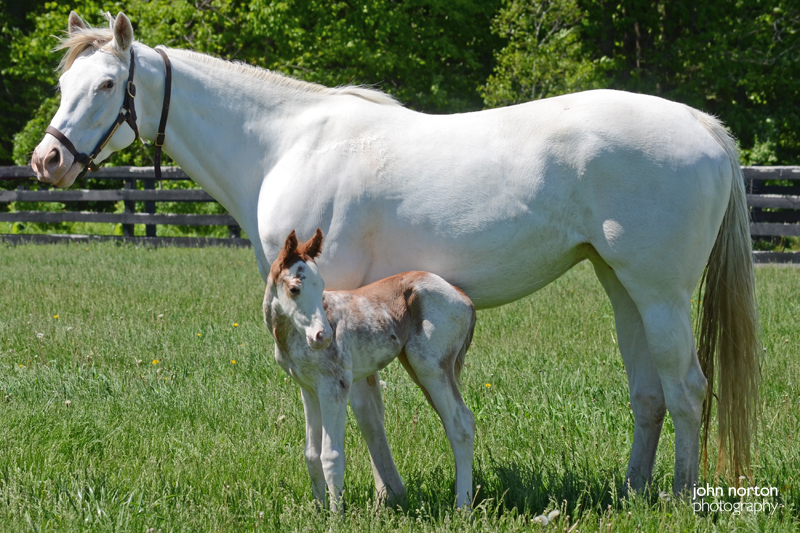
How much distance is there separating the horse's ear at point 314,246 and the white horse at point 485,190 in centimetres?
44

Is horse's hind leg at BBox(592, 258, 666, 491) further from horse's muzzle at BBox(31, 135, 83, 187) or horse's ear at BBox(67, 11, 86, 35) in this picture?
horse's ear at BBox(67, 11, 86, 35)

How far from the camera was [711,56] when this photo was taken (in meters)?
18.0

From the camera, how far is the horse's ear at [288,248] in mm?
2711

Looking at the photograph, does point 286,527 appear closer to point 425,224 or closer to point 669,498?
point 425,224

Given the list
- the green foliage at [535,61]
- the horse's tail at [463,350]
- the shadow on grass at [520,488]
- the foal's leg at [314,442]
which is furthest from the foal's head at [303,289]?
the green foliage at [535,61]

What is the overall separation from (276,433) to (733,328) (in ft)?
8.00

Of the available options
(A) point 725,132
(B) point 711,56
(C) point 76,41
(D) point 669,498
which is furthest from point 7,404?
(B) point 711,56

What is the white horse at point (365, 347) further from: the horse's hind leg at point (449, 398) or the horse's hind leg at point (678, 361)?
the horse's hind leg at point (678, 361)

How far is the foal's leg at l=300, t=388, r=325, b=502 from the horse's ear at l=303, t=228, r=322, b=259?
0.66 metres

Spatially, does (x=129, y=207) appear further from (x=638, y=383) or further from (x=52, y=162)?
(x=638, y=383)

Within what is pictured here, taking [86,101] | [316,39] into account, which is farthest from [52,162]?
[316,39]

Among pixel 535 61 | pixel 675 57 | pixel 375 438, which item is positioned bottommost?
pixel 375 438

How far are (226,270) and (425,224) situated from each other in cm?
735

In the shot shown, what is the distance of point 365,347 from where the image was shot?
300 centimetres
